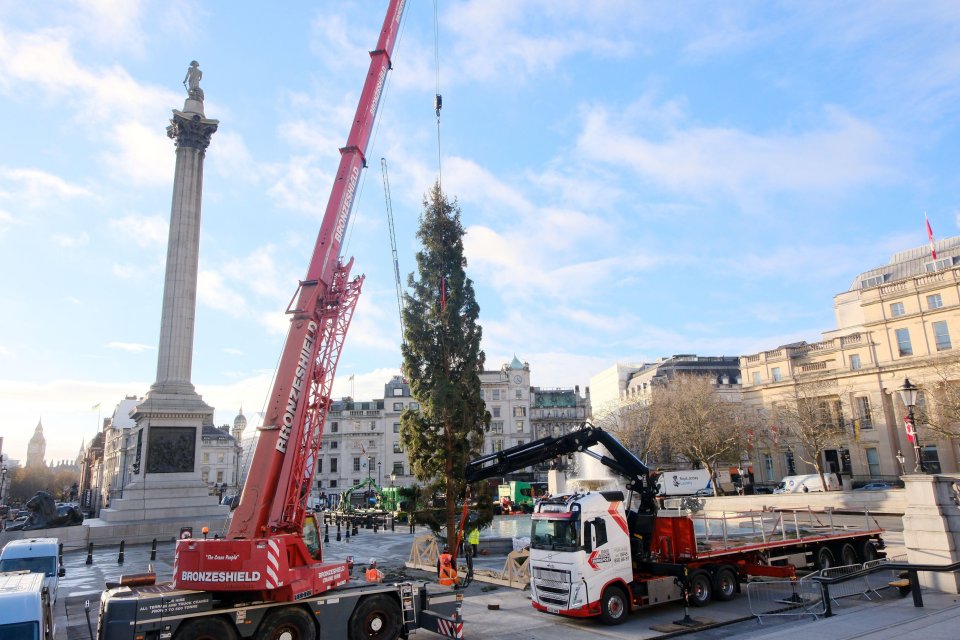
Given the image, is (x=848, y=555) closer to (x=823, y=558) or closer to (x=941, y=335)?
(x=823, y=558)

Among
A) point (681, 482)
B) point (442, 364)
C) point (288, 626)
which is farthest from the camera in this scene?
point (442, 364)

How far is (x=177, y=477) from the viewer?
38.4 meters

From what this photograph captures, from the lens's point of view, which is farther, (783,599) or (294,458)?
(783,599)

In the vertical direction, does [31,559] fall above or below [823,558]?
above

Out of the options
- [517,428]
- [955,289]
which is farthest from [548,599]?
[517,428]

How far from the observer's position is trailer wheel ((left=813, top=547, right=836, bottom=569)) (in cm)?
2009

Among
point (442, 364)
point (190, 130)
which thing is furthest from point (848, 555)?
point (190, 130)

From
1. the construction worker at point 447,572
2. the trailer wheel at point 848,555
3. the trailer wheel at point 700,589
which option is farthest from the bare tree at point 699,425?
the construction worker at point 447,572

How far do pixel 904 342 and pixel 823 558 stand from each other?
39.1 meters

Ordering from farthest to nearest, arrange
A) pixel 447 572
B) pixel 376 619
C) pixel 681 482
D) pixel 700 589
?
pixel 681 482 → pixel 447 572 → pixel 700 589 → pixel 376 619

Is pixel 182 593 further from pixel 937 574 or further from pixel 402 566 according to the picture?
pixel 937 574

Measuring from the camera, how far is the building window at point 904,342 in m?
50.3

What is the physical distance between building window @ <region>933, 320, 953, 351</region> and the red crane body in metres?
50.6

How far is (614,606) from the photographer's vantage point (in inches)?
603
